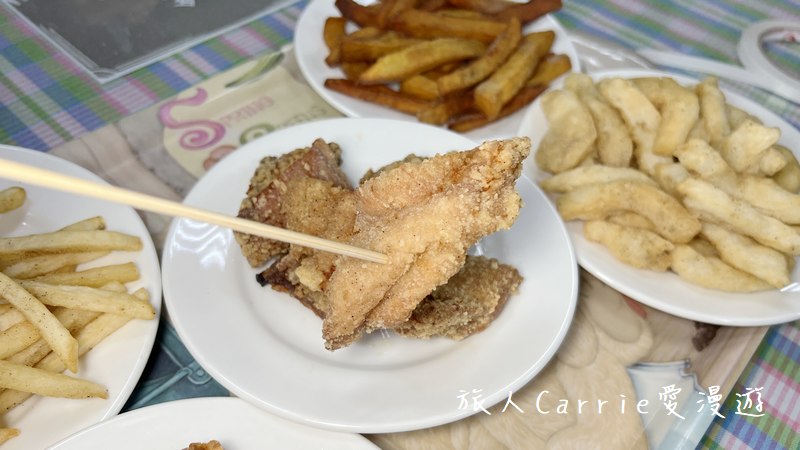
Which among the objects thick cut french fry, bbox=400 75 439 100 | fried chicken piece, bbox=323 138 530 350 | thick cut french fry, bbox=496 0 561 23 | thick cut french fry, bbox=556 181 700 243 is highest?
fried chicken piece, bbox=323 138 530 350

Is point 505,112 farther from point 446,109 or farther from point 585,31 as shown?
point 585,31

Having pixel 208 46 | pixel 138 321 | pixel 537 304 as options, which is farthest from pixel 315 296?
pixel 208 46

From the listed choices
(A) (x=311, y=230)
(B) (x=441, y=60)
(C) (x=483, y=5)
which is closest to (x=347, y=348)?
(A) (x=311, y=230)

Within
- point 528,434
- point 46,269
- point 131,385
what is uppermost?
point 46,269

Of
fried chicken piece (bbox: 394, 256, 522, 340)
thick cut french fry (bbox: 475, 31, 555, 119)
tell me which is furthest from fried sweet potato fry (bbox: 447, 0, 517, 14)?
fried chicken piece (bbox: 394, 256, 522, 340)

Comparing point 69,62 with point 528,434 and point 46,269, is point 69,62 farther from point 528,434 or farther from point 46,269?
point 528,434

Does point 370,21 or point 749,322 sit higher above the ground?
point 370,21

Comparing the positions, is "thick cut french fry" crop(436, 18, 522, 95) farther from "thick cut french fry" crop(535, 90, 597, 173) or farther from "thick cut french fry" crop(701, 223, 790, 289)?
"thick cut french fry" crop(701, 223, 790, 289)
